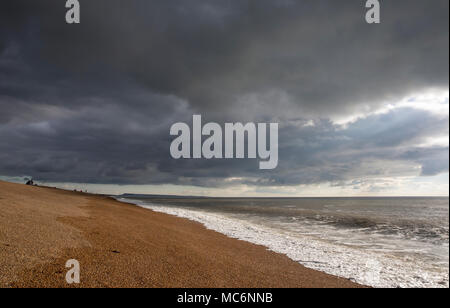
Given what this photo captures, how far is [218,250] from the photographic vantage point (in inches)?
508

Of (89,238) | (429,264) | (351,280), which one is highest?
(89,238)

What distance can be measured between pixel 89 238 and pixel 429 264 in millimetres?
18295

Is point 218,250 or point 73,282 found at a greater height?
point 73,282

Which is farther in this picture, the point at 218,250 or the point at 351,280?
the point at 218,250

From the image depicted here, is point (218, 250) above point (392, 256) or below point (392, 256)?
above

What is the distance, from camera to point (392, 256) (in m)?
15.1
